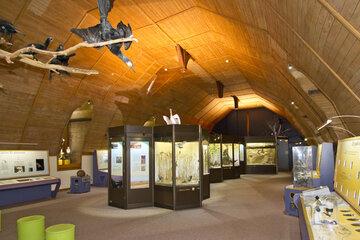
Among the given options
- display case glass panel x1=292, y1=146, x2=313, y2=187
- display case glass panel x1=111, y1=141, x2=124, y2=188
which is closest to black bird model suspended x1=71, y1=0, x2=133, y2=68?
display case glass panel x1=111, y1=141, x2=124, y2=188

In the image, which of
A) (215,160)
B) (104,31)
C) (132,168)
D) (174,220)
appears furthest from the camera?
(215,160)

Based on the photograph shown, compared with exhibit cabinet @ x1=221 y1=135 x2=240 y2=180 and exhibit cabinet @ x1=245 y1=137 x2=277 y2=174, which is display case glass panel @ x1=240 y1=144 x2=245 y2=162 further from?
exhibit cabinet @ x1=221 y1=135 x2=240 y2=180

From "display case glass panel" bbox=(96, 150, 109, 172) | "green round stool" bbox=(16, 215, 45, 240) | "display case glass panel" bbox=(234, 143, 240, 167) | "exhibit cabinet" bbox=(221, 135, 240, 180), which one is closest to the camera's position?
"green round stool" bbox=(16, 215, 45, 240)

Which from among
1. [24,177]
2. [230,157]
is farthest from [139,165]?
[230,157]

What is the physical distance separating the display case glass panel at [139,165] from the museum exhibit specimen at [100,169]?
5796 mm

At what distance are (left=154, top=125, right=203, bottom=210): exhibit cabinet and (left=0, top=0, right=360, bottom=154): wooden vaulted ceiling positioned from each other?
11.3ft

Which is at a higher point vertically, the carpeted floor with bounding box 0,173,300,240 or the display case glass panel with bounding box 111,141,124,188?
the display case glass panel with bounding box 111,141,124,188

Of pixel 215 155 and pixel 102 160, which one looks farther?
pixel 215 155

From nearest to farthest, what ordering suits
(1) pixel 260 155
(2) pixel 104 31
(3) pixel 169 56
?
(2) pixel 104 31 → (3) pixel 169 56 → (1) pixel 260 155

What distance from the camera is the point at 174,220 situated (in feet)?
23.5

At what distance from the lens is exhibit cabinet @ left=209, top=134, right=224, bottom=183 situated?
14.9 metres

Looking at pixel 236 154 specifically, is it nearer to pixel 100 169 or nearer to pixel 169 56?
pixel 169 56

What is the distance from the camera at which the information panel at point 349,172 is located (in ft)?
12.2

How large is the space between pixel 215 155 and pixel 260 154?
602 cm
